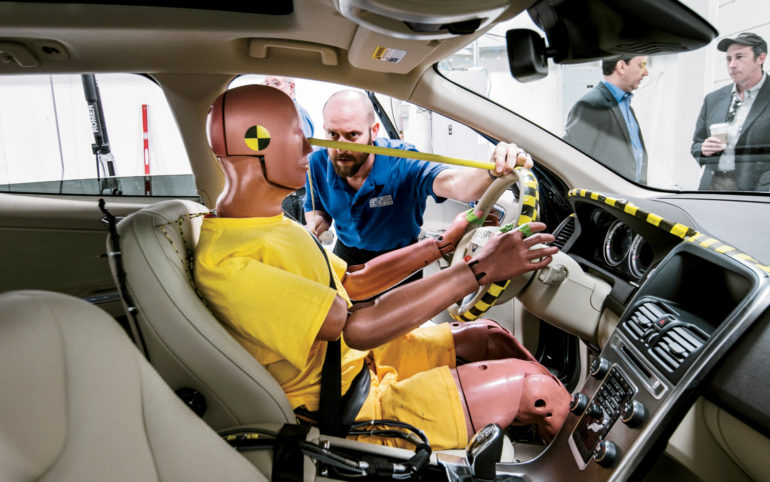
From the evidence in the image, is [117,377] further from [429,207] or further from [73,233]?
[429,207]

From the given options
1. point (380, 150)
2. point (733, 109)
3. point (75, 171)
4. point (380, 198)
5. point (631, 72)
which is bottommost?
point (75, 171)

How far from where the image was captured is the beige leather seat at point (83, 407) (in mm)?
615

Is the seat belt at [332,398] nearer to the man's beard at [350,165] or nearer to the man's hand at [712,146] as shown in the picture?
the man's beard at [350,165]

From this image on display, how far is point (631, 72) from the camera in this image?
7.60 ft

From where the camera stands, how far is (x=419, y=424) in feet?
4.25

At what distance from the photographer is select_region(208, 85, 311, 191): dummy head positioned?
1191mm

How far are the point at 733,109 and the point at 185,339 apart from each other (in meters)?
3.26

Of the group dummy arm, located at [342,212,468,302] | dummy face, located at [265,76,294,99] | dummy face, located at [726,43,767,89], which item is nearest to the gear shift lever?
dummy arm, located at [342,212,468,302]

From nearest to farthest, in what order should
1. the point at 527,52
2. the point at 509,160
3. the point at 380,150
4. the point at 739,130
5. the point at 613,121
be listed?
the point at 527,52 < the point at 380,150 < the point at 509,160 < the point at 613,121 < the point at 739,130

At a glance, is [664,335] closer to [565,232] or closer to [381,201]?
[565,232]

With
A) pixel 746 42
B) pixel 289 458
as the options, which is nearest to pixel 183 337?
pixel 289 458

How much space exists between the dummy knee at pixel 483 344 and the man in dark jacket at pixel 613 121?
89 cm

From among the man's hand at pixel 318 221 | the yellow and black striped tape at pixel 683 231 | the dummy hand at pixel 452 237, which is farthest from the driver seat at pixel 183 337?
the man's hand at pixel 318 221

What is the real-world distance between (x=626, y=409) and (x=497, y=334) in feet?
2.26
